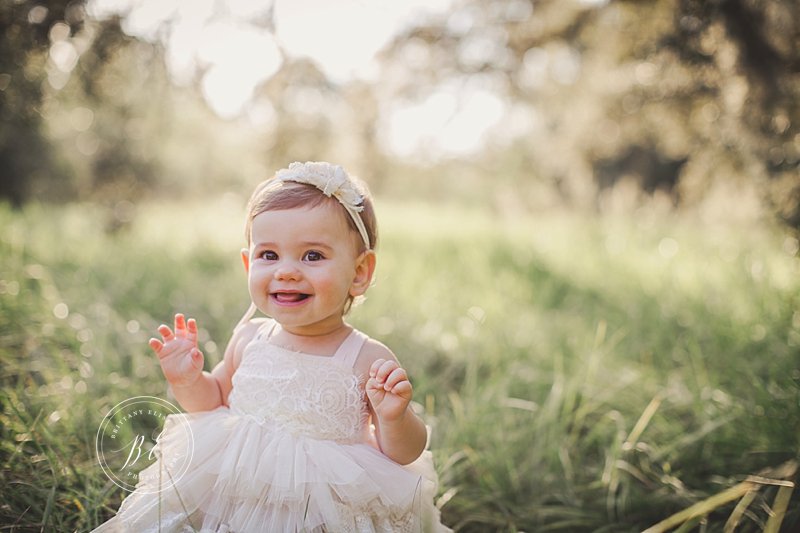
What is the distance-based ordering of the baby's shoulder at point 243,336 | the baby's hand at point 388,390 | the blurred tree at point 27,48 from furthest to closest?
the blurred tree at point 27,48 → the baby's shoulder at point 243,336 → the baby's hand at point 388,390

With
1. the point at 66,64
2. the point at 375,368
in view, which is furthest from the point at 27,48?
the point at 375,368

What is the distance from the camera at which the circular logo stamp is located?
5.65 feet

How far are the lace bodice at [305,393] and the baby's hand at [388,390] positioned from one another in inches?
4.9

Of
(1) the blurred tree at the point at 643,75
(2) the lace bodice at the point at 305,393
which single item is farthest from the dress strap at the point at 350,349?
(1) the blurred tree at the point at 643,75

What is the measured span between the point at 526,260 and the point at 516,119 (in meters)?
2.02

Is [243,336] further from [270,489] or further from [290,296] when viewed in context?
[270,489]

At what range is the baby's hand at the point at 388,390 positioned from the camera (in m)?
1.62

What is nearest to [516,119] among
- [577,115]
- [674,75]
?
[577,115]

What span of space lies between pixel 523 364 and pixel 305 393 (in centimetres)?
193

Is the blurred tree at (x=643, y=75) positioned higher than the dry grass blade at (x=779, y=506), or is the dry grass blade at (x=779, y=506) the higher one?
the blurred tree at (x=643, y=75)

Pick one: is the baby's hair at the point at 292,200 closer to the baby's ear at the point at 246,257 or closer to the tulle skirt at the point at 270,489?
the baby's ear at the point at 246,257

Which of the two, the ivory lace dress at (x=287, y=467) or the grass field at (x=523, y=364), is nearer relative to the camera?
the ivory lace dress at (x=287, y=467)

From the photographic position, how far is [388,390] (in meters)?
1.63

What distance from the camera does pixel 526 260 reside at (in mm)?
5352
